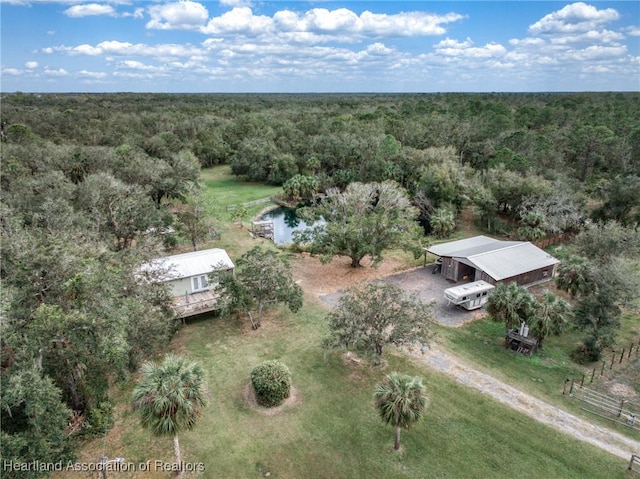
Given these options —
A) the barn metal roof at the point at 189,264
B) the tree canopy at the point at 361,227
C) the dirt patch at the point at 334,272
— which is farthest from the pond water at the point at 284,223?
the barn metal roof at the point at 189,264

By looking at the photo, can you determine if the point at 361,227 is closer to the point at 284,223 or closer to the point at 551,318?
the point at 551,318

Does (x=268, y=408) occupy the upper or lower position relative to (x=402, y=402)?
lower

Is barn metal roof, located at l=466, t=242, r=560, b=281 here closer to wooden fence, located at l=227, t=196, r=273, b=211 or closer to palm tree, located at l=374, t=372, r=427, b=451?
palm tree, located at l=374, t=372, r=427, b=451

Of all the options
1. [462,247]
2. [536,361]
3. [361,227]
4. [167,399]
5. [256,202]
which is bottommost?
[256,202]

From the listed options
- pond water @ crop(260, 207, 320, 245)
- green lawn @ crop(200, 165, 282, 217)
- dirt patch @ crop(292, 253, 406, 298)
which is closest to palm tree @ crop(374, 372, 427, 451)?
dirt patch @ crop(292, 253, 406, 298)

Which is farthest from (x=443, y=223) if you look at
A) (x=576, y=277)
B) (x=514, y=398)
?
(x=514, y=398)

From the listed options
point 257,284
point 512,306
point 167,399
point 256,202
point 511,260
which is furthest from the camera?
point 256,202

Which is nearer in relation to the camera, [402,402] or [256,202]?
[402,402]
